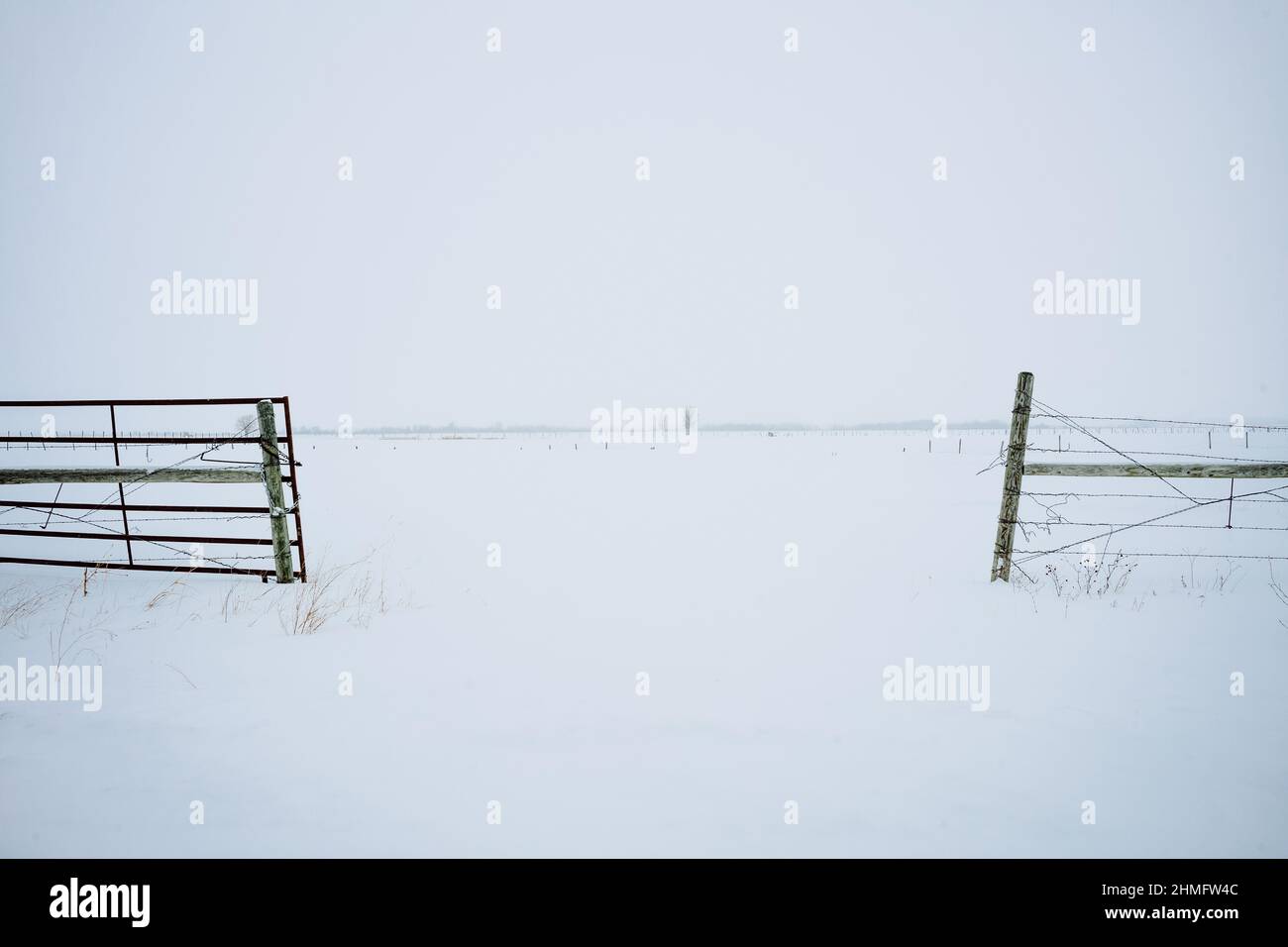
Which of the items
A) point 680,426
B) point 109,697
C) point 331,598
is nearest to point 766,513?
point 331,598

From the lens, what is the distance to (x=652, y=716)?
3814mm

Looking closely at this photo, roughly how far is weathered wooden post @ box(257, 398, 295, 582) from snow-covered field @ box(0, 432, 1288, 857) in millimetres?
276

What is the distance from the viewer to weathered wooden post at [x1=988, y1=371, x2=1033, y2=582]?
639 cm

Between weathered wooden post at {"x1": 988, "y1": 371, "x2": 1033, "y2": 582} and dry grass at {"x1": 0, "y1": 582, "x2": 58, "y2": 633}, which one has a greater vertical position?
weathered wooden post at {"x1": 988, "y1": 371, "x2": 1033, "y2": 582}

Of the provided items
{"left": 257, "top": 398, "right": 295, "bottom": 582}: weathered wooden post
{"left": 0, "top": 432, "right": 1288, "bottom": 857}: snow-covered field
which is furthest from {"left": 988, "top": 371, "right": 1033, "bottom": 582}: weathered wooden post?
{"left": 257, "top": 398, "right": 295, "bottom": 582}: weathered wooden post

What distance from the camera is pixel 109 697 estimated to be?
4.00 m

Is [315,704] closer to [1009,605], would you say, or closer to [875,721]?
[875,721]

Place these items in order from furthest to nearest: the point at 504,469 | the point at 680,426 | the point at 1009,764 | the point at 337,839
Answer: the point at 680,426 → the point at 504,469 → the point at 1009,764 → the point at 337,839

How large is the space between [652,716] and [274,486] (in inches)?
198

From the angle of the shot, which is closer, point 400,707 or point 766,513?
point 400,707

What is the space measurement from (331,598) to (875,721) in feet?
18.3
